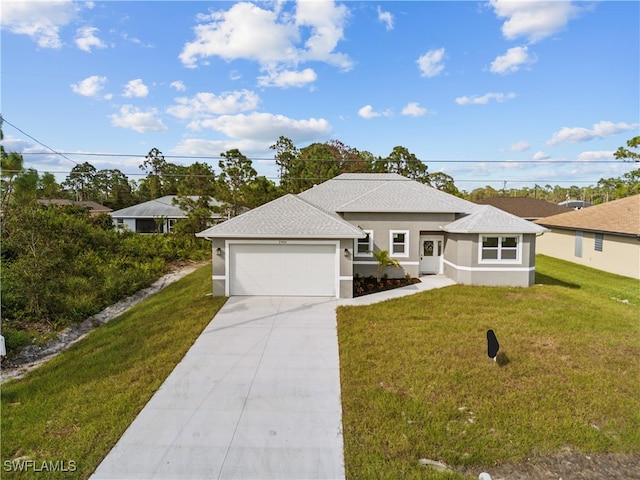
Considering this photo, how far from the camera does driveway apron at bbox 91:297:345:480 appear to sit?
423 cm

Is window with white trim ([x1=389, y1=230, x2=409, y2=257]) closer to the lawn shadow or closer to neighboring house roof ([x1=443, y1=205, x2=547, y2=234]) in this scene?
neighboring house roof ([x1=443, y1=205, x2=547, y2=234])

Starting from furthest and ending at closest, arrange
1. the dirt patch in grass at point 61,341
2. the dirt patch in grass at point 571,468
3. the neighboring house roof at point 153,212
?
the neighboring house roof at point 153,212
the dirt patch in grass at point 61,341
the dirt patch in grass at point 571,468

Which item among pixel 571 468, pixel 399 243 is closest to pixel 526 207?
pixel 399 243

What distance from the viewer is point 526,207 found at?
32.9 m

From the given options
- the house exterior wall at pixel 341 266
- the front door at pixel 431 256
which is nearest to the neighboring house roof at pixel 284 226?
the house exterior wall at pixel 341 266

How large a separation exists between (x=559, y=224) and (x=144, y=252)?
88.8 feet

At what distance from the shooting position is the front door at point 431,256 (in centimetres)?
1591

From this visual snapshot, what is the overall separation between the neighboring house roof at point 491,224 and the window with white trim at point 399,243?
1754 mm

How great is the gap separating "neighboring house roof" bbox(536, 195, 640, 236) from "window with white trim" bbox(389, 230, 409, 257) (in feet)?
38.1

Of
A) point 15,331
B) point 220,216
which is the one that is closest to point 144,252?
point 220,216

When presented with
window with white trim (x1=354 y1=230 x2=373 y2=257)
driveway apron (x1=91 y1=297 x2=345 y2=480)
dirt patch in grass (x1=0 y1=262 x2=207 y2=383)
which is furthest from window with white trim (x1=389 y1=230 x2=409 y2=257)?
dirt patch in grass (x1=0 y1=262 x2=207 y2=383)

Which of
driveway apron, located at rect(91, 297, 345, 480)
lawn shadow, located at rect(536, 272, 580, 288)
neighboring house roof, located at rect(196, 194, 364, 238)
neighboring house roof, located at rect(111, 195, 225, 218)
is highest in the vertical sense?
neighboring house roof, located at rect(111, 195, 225, 218)

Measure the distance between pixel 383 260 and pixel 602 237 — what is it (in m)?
14.6

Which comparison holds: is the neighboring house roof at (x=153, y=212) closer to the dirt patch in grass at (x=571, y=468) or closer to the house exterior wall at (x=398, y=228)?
the house exterior wall at (x=398, y=228)
